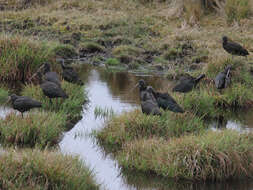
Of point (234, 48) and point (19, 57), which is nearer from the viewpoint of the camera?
point (19, 57)

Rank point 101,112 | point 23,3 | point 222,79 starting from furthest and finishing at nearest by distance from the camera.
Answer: point 23,3, point 222,79, point 101,112

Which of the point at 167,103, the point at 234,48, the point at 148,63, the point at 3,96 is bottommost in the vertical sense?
the point at 148,63

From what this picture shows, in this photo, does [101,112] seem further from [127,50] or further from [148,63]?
[127,50]

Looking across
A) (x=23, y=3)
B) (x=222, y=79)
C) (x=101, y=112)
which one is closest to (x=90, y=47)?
(x=222, y=79)

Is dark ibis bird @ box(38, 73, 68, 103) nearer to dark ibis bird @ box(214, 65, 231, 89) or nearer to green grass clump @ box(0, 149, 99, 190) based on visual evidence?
Answer: green grass clump @ box(0, 149, 99, 190)

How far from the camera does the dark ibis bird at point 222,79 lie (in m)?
13.6

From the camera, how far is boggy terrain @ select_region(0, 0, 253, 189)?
897cm

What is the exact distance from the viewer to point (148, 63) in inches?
790

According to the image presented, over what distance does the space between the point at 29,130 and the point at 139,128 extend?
209 centimetres

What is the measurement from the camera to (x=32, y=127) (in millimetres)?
10000

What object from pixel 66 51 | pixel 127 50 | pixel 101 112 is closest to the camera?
pixel 101 112

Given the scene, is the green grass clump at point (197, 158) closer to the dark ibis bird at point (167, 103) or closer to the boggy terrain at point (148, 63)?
the boggy terrain at point (148, 63)

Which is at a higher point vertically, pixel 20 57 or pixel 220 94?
pixel 20 57

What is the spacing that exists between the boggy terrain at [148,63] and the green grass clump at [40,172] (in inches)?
2.6
